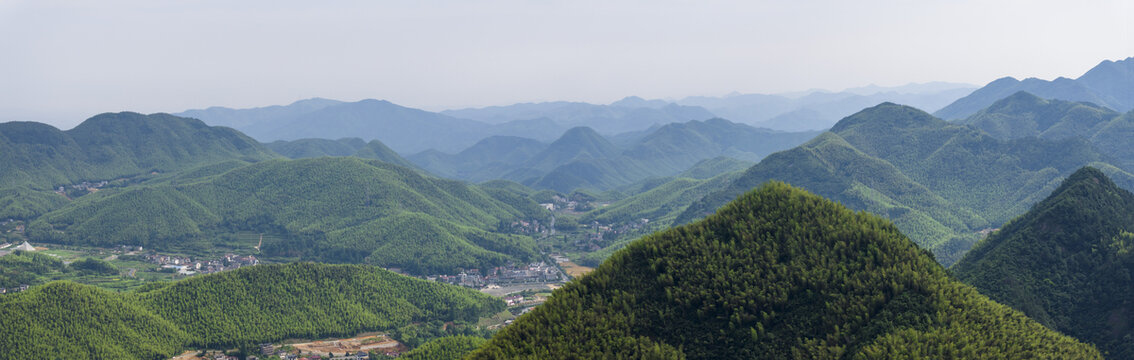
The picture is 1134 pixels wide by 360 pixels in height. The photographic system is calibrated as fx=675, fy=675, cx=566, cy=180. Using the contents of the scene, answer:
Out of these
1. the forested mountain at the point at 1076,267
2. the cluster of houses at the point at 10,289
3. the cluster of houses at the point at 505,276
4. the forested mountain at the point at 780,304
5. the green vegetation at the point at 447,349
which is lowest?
the cluster of houses at the point at 505,276

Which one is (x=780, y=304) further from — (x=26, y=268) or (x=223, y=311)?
(x=26, y=268)

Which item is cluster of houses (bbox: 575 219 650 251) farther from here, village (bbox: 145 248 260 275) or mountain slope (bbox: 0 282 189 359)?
mountain slope (bbox: 0 282 189 359)

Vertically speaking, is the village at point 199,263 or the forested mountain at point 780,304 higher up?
the forested mountain at point 780,304

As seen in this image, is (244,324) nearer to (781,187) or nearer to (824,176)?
(781,187)

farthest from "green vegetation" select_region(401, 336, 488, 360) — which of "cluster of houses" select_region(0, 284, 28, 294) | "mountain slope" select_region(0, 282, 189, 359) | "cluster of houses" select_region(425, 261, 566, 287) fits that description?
"cluster of houses" select_region(0, 284, 28, 294)

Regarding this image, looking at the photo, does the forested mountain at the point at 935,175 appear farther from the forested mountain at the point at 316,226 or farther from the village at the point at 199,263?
the village at the point at 199,263

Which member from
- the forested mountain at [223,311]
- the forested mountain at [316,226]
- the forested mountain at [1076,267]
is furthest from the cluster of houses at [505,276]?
the forested mountain at [1076,267]
